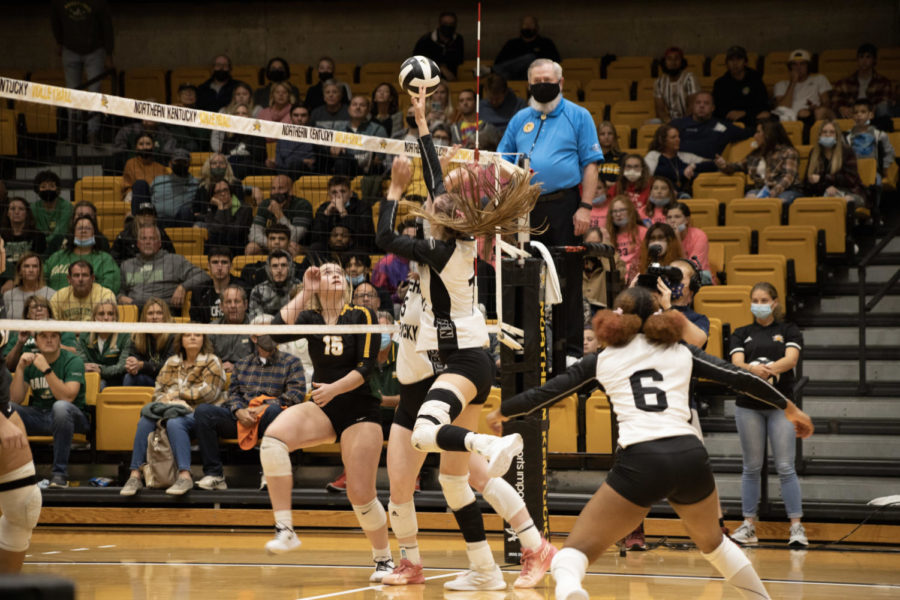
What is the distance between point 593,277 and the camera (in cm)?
1034

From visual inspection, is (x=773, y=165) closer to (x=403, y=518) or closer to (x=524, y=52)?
(x=524, y=52)

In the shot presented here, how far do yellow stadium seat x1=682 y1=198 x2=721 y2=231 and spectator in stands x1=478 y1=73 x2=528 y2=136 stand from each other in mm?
2434

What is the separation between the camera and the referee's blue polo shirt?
8.10 metres

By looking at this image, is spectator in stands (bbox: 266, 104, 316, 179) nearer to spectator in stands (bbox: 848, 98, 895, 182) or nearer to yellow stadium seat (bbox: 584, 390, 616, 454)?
yellow stadium seat (bbox: 584, 390, 616, 454)

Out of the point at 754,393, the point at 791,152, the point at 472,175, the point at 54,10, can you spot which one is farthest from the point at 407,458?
the point at 54,10

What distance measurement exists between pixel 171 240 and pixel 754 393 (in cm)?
750

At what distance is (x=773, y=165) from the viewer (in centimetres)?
1205

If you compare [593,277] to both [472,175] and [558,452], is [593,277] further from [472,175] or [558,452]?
[472,175]

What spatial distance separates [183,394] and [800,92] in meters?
8.31

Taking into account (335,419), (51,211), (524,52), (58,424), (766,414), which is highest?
(524,52)

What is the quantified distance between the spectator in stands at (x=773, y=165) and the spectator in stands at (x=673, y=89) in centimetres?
163

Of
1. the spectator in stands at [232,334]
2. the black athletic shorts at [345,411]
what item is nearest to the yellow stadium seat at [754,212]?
the spectator in stands at [232,334]

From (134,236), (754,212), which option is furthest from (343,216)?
(754,212)

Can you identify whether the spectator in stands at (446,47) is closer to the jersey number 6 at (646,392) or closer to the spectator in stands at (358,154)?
the spectator in stands at (358,154)
